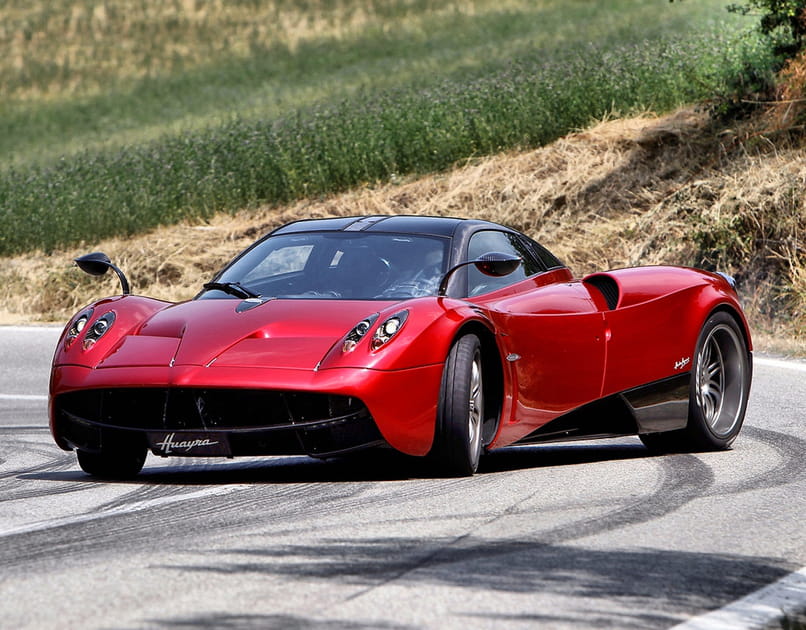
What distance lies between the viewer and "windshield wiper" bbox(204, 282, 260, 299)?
7785mm

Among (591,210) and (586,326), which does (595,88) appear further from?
(586,326)

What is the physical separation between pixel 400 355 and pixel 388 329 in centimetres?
17

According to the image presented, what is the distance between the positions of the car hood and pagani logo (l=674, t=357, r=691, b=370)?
1.94 metres

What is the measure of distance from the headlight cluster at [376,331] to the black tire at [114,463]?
1301 millimetres

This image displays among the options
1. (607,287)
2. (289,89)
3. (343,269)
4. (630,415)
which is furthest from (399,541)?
(289,89)

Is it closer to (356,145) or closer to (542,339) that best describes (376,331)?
(542,339)

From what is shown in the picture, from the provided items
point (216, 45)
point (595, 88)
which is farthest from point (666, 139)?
point (216, 45)

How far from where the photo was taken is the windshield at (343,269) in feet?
25.1

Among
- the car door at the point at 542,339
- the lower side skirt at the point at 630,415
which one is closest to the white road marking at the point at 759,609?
the car door at the point at 542,339

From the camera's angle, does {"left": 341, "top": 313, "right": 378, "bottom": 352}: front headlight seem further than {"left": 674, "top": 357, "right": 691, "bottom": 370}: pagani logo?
No

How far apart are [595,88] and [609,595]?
20.2 meters

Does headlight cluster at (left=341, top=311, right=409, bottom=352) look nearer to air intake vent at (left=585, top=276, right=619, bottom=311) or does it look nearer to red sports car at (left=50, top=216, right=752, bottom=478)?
red sports car at (left=50, top=216, right=752, bottom=478)

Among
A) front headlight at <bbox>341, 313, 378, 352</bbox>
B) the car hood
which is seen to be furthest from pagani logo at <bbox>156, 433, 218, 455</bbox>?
front headlight at <bbox>341, 313, 378, 352</bbox>

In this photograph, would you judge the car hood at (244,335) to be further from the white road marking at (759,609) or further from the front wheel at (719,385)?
the white road marking at (759,609)
